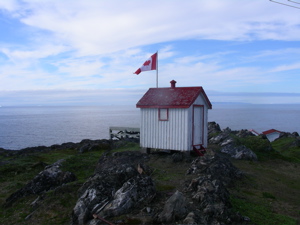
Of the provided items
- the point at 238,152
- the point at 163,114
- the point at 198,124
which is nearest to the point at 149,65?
the point at 163,114

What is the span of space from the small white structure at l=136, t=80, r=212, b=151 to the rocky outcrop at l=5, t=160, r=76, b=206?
18.9 feet

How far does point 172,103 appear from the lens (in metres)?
16.8

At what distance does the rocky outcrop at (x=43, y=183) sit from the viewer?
12.7 metres

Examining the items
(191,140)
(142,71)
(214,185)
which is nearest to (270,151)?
(191,140)

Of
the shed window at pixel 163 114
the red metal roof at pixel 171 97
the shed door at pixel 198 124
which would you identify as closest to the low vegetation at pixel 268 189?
the shed door at pixel 198 124

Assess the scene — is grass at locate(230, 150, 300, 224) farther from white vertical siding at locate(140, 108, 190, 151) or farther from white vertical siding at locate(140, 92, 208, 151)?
white vertical siding at locate(140, 108, 190, 151)

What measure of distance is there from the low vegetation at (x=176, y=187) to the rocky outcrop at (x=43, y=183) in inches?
15.4

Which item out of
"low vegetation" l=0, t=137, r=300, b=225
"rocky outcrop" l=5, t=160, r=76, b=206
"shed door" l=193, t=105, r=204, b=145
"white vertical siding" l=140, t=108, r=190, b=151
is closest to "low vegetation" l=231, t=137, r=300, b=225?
"low vegetation" l=0, t=137, r=300, b=225

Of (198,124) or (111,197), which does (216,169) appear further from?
(111,197)

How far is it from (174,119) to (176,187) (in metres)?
6.49

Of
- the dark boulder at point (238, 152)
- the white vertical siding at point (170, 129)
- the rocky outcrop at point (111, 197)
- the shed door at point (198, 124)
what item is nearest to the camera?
the rocky outcrop at point (111, 197)

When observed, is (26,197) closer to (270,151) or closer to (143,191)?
(143,191)

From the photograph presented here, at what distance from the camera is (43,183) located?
13.1 m

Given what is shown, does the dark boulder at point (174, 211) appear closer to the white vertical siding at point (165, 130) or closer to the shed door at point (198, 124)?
the white vertical siding at point (165, 130)
